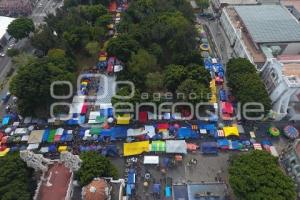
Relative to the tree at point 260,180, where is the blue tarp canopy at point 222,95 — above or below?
above

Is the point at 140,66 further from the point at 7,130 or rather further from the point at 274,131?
the point at 274,131

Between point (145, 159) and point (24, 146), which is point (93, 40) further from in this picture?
point (145, 159)

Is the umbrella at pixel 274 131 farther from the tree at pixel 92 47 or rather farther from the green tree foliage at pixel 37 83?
the tree at pixel 92 47

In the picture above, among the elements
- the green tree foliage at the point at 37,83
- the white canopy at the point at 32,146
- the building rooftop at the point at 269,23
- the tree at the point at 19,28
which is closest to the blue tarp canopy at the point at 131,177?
the white canopy at the point at 32,146

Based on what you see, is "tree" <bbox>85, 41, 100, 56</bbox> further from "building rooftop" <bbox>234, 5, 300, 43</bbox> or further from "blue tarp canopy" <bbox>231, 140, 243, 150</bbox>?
"blue tarp canopy" <bbox>231, 140, 243, 150</bbox>

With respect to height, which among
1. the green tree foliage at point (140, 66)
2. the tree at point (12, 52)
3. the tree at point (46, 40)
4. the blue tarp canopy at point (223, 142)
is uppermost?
the tree at point (46, 40)

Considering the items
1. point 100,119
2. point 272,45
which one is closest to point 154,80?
point 100,119

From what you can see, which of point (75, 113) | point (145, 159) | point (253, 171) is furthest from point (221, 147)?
point (75, 113)

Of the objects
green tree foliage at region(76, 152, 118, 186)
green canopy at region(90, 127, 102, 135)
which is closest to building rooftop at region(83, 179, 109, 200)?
green tree foliage at region(76, 152, 118, 186)
